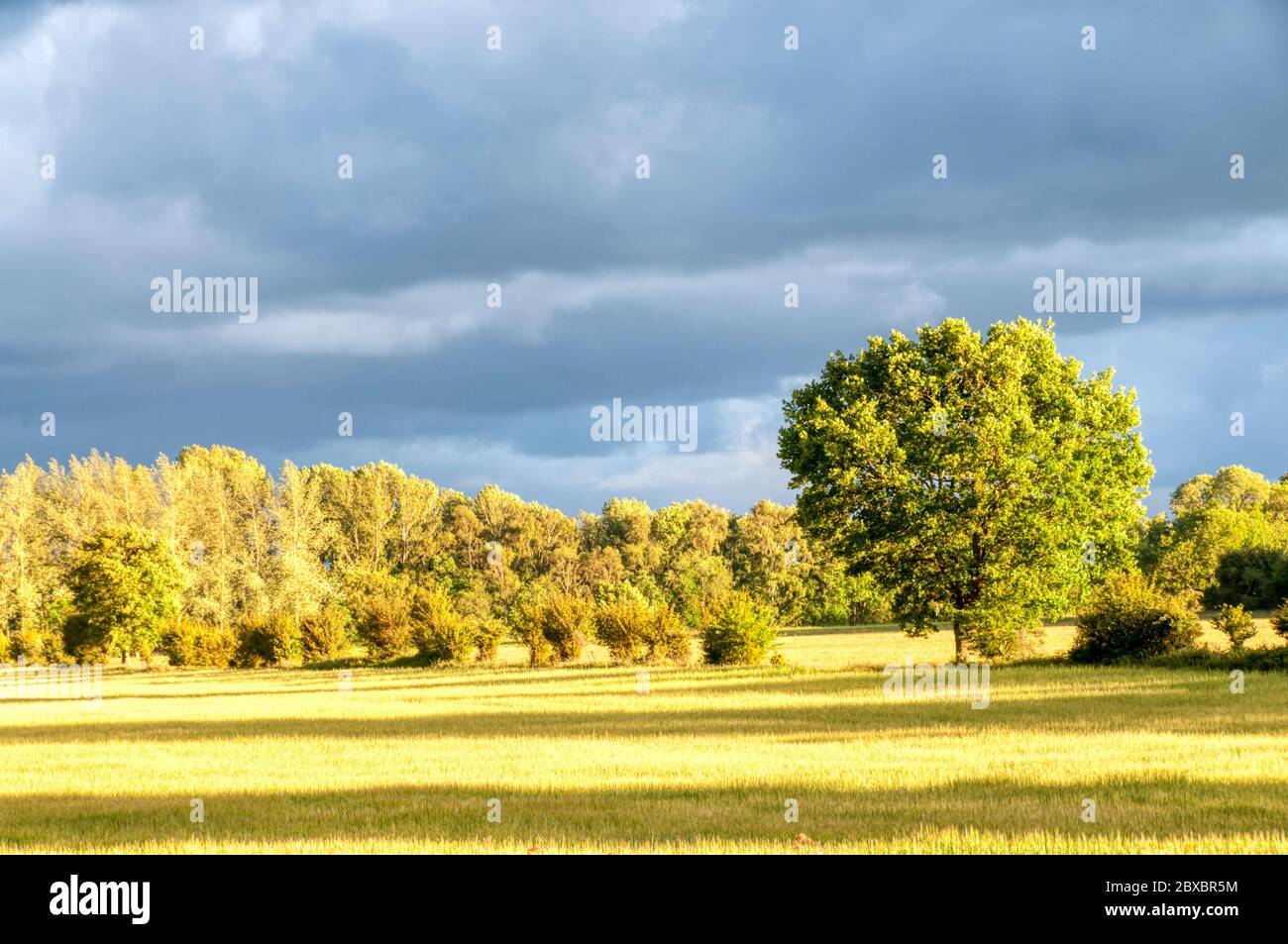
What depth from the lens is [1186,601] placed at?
44094mm

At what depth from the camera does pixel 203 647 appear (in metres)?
78.6

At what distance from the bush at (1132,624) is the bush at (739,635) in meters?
14.2

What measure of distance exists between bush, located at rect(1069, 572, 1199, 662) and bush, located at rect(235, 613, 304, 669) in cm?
5060

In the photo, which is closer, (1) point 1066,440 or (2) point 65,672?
(1) point 1066,440

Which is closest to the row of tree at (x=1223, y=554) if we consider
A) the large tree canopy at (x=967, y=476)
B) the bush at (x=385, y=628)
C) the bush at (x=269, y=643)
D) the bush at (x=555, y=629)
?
the large tree canopy at (x=967, y=476)

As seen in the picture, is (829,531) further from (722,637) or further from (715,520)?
(715,520)

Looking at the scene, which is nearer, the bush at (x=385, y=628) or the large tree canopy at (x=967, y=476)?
the large tree canopy at (x=967, y=476)

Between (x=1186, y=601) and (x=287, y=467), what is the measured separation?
91.6 metres

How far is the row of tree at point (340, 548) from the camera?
97250 mm

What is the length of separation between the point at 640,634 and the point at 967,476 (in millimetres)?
20728

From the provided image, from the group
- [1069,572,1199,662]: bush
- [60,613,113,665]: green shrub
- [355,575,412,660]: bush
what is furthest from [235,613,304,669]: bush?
[1069,572,1199,662]: bush

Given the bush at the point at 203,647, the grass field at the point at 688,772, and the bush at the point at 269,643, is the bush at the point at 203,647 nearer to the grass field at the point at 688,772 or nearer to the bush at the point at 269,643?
the bush at the point at 269,643

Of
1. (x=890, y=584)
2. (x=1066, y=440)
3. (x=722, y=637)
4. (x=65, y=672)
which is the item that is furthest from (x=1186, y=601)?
(x=65, y=672)

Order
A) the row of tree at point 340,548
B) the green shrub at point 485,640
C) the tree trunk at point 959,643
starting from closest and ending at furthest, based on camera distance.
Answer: the tree trunk at point 959,643
the green shrub at point 485,640
the row of tree at point 340,548
